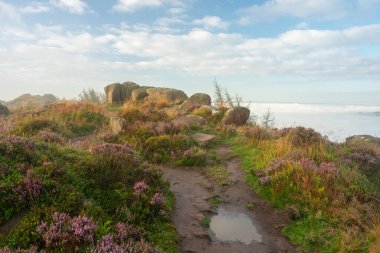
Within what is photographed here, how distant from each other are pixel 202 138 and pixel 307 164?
681 centimetres

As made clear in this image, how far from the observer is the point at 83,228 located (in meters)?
5.39

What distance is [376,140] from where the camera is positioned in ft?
66.3

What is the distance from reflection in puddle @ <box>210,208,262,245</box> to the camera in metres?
7.47

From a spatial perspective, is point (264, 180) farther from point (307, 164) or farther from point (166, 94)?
point (166, 94)

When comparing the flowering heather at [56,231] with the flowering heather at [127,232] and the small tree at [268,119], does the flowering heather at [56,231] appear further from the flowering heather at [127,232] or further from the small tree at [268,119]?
the small tree at [268,119]

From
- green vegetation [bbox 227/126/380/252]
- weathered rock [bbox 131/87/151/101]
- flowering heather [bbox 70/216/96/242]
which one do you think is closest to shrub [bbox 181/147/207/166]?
green vegetation [bbox 227/126/380/252]

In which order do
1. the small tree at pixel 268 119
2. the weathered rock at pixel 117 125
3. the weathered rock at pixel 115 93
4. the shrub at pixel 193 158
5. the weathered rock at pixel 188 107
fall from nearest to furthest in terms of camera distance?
the shrub at pixel 193 158 < the weathered rock at pixel 117 125 < the weathered rock at pixel 188 107 < the small tree at pixel 268 119 < the weathered rock at pixel 115 93

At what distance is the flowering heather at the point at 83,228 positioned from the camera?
525cm

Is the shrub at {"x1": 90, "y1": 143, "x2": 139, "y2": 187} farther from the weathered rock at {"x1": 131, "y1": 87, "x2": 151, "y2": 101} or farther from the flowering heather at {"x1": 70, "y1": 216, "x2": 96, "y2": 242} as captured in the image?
the weathered rock at {"x1": 131, "y1": 87, "x2": 151, "y2": 101}

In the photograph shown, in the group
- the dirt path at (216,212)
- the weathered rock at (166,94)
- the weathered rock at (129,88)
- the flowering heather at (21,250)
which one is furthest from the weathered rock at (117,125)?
the weathered rock at (129,88)

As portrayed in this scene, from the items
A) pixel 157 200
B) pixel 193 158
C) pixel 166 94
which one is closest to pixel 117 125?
pixel 193 158

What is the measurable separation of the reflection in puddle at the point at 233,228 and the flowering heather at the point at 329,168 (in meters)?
3.39

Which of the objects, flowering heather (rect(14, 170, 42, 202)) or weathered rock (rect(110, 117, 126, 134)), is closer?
flowering heather (rect(14, 170, 42, 202))

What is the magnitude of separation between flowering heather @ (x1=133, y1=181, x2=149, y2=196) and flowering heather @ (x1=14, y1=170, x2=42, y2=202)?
218cm
